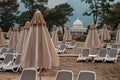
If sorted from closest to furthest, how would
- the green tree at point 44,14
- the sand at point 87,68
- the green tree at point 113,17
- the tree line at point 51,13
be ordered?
the sand at point 87,68, the green tree at point 113,17, the tree line at point 51,13, the green tree at point 44,14

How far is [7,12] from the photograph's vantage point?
50.5m

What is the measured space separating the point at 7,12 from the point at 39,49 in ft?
129

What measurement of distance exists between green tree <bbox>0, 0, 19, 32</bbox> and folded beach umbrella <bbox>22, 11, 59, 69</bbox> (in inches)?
1489

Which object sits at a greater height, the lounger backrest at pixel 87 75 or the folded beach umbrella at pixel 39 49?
the folded beach umbrella at pixel 39 49

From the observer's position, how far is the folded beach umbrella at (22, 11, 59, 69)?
11820mm

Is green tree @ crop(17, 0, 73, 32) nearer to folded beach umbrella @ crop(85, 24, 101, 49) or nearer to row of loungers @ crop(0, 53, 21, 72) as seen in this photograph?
folded beach umbrella @ crop(85, 24, 101, 49)

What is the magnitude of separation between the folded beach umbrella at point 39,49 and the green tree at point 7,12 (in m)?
37.8

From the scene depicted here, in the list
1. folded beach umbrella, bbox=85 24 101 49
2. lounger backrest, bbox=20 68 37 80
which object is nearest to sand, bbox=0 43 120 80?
folded beach umbrella, bbox=85 24 101 49

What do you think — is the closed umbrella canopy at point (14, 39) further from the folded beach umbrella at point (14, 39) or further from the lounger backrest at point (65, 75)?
the lounger backrest at point (65, 75)

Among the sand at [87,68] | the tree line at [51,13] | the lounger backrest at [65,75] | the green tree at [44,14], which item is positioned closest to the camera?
the lounger backrest at [65,75]

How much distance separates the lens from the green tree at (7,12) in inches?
1954

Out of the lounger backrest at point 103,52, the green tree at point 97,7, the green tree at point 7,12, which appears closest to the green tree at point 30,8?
the green tree at point 7,12

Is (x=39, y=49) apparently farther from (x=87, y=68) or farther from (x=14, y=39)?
(x=14, y=39)

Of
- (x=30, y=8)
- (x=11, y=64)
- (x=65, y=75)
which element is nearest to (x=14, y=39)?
(x=11, y=64)
